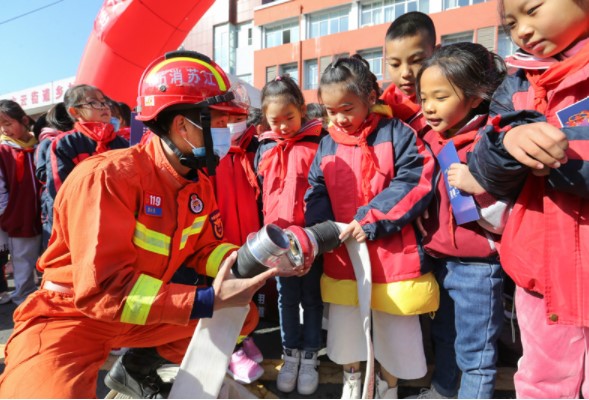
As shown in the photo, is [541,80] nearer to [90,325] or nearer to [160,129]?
[160,129]

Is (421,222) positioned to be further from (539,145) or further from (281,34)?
(281,34)

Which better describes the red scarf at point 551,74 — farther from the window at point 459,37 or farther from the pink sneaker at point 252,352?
the window at point 459,37

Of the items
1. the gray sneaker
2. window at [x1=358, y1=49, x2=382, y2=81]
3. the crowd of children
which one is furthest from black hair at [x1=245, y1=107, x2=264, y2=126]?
window at [x1=358, y1=49, x2=382, y2=81]

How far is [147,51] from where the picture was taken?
558cm

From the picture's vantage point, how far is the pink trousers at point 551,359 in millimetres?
1240

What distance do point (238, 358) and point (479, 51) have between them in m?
2.25

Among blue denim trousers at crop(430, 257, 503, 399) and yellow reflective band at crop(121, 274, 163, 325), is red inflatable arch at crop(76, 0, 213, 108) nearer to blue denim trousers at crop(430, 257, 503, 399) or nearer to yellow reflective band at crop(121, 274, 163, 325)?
yellow reflective band at crop(121, 274, 163, 325)

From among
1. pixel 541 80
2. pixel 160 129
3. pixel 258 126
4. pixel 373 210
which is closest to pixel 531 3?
pixel 541 80

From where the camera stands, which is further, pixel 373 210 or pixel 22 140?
pixel 22 140

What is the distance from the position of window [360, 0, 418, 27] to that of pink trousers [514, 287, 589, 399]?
21.1 metres

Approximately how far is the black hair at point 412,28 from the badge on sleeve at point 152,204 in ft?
5.42

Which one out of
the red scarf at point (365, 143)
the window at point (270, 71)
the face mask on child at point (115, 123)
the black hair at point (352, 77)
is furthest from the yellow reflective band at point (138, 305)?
the window at point (270, 71)

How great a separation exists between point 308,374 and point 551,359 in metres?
1.44

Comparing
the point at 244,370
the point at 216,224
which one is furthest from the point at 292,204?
the point at 244,370
